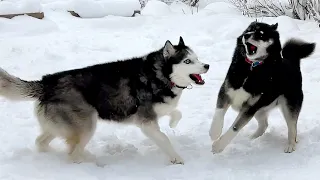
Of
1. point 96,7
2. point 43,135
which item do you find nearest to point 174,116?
point 43,135

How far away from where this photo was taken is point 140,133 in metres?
4.97

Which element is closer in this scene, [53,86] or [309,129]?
[53,86]

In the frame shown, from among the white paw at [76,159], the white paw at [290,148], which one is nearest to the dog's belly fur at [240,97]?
the white paw at [290,148]

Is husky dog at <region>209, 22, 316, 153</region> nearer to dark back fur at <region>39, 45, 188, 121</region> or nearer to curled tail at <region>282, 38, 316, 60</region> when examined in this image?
curled tail at <region>282, 38, 316, 60</region>

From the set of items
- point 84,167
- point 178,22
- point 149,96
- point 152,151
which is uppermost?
point 149,96

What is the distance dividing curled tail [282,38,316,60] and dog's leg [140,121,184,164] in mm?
A: 1622

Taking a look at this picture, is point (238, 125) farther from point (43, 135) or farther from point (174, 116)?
point (43, 135)

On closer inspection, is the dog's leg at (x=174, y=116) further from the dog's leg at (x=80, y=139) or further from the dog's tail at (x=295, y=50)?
the dog's tail at (x=295, y=50)

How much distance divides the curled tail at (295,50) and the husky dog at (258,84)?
0.59 feet

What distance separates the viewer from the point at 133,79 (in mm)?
4402

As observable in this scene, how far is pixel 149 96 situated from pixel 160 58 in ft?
1.32

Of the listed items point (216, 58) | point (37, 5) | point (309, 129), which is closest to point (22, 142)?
point (309, 129)

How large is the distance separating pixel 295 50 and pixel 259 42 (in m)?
0.78

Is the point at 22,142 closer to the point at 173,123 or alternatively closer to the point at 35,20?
the point at 173,123
